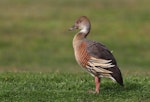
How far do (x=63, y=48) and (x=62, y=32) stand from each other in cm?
242

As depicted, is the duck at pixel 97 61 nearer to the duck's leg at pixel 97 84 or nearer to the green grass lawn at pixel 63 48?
the duck's leg at pixel 97 84

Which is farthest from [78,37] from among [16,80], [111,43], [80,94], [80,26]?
[111,43]

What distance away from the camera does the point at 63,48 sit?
23.6m

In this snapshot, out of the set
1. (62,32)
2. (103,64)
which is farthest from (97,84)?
(62,32)

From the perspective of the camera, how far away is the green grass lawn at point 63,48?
993cm

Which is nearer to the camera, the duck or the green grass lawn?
the duck

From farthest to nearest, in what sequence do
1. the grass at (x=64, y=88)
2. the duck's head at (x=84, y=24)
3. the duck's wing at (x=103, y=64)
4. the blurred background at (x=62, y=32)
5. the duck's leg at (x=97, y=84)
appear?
1. the blurred background at (x=62, y=32)
2. the duck's head at (x=84, y=24)
3. the duck's leg at (x=97, y=84)
4. the grass at (x=64, y=88)
5. the duck's wing at (x=103, y=64)

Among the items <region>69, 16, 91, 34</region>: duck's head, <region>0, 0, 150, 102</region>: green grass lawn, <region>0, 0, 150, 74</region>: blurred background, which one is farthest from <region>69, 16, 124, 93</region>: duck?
<region>0, 0, 150, 74</region>: blurred background

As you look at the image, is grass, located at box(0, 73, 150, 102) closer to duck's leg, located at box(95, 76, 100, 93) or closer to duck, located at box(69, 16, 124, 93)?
duck's leg, located at box(95, 76, 100, 93)

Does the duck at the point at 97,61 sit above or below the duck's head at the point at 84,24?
below

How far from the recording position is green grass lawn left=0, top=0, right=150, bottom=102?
9.93 metres

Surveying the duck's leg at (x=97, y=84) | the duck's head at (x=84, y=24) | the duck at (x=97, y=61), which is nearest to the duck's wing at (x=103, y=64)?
the duck at (x=97, y=61)

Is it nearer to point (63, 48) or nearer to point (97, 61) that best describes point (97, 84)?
point (97, 61)

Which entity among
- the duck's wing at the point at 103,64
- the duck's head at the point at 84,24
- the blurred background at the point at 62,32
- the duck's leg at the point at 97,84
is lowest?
the duck's leg at the point at 97,84
